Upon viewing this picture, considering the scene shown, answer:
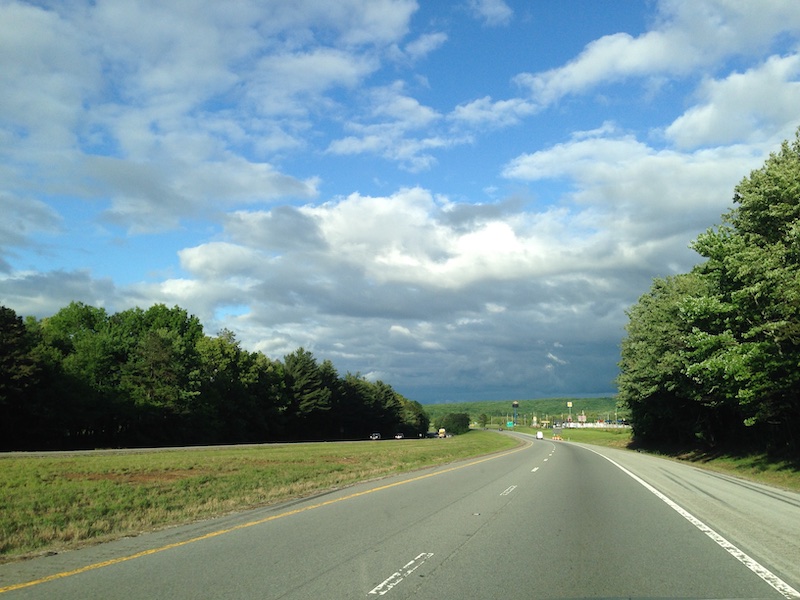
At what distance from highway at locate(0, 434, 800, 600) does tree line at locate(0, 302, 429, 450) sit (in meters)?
47.6

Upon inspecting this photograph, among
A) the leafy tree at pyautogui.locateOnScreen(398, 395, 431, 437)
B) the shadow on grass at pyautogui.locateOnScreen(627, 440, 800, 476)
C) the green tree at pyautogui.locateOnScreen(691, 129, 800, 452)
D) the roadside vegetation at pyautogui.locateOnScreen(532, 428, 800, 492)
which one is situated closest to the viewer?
the green tree at pyautogui.locateOnScreen(691, 129, 800, 452)

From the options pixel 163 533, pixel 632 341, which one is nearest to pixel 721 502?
pixel 163 533

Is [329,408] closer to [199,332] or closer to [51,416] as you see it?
[199,332]

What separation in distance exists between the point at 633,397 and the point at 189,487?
40819mm

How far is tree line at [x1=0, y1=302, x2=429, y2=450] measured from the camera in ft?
177

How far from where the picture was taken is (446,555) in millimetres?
8961

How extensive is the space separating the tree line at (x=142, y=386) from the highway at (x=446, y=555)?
47636 mm

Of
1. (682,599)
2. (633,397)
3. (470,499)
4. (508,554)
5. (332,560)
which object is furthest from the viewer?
(633,397)

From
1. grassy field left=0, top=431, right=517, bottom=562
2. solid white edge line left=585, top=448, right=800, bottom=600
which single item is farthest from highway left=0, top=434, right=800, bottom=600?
grassy field left=0, top=431, right=517, bottom=562

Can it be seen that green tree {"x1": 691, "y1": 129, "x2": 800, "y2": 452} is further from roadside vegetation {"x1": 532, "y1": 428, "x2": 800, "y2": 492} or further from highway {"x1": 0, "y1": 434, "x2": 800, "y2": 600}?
highway {"x1": 0, "y1": 434, "x2": 800, "y2": 600}

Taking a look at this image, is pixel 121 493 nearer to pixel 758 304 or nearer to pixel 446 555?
pixel 446 555

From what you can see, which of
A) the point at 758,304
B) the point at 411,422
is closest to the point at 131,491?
the point at 758,304

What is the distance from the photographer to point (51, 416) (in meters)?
54.2

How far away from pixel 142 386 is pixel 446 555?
2538 inches
